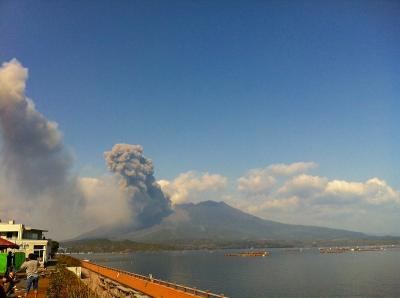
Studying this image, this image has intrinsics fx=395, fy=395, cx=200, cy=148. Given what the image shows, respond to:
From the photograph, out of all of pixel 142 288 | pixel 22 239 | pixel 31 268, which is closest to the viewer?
pixel 31 268

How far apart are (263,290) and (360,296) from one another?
→ 1428 centimetres

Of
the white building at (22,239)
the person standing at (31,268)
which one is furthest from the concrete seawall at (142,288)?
the white building at (22,239)

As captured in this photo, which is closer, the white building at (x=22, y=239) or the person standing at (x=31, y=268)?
the person standing at (x=31, y=268)

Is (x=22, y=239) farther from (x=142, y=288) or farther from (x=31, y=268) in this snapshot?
(x=31, y=268)

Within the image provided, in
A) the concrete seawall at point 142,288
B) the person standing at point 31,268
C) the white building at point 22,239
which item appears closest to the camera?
the person standing at point 31,268

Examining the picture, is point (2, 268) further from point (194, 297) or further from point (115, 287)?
point (194, 297)

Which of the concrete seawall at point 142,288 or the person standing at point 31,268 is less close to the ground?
the person standing at point 31,268

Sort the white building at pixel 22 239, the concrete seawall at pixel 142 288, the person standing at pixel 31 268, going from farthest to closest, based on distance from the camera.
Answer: the white building at pixel 22 239, the concrete seawall at pixel 142 288, the person standing at pixel 31 268

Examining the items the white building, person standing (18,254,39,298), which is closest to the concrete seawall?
person standing (18,254,39,298)

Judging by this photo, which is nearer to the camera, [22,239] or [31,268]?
[31,268]

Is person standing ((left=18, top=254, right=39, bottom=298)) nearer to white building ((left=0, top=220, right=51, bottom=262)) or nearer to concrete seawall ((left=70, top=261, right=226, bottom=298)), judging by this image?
concrete seawall ((left=70, top=261, right=226, bottom=298))

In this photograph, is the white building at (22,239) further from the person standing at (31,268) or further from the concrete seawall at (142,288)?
the person standing at (31,268)

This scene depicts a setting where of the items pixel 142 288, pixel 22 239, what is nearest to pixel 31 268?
pixel 142 288

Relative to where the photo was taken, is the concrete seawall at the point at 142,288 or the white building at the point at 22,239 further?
the white building at the point at 22,239
